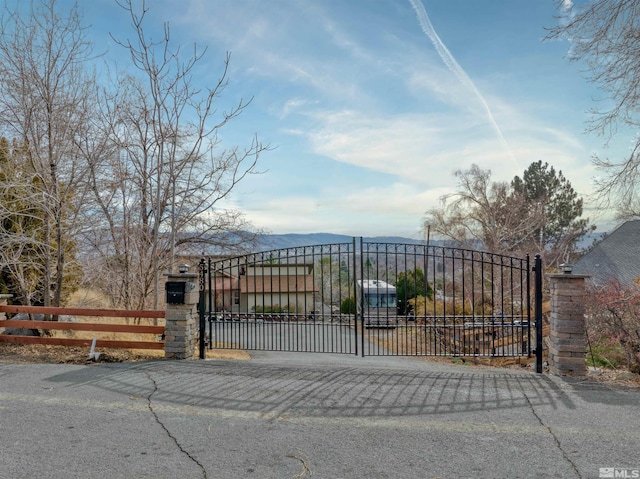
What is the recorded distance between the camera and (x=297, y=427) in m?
4.05

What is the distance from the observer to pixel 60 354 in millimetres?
7297

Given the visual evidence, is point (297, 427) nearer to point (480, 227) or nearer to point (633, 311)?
point (633, 311)

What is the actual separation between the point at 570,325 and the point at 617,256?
65.0 feet

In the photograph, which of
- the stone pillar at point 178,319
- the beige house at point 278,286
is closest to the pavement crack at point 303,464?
the beige house at point 278,286

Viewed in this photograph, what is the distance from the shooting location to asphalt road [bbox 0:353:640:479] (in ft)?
10.9

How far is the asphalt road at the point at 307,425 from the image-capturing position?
3311 millimetres

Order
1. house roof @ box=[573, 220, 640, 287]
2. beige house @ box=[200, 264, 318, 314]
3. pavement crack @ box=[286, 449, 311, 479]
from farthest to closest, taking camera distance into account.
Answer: house roof @ box=[573, 220, 640, 287] < beige house @ box=[200, 264, 318, 314] < pavement crack @ box=[286, 449, 311, 479]

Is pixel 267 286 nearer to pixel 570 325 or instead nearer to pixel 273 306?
pixel 273 306

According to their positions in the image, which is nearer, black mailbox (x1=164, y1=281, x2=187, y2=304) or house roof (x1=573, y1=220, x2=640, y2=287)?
black mailbox (x1=164, y1=281, x2=187, y2=304)

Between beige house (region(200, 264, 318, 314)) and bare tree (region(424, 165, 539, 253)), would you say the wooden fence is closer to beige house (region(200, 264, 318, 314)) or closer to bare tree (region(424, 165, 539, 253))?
beige house (region(200, 264, 318, 314))

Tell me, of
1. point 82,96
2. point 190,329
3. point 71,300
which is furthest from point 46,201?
point 71,300

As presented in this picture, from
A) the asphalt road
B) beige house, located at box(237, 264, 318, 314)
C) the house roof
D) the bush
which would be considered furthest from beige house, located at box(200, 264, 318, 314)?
the house roof

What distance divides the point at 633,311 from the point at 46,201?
33.9ft

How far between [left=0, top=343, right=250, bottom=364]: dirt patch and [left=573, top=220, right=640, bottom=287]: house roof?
19.8 metres
